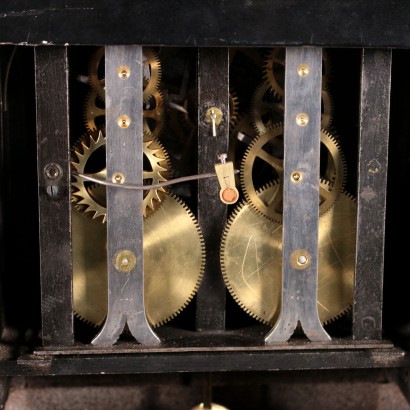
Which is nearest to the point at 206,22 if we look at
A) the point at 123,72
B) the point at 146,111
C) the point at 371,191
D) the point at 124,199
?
the point at 123,72

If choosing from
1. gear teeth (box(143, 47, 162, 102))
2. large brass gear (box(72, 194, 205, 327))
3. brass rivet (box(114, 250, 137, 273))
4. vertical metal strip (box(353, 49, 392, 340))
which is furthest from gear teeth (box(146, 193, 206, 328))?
vertical metal strip (box(353, 49, 392, 340))

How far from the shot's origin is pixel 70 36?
5.68 ft

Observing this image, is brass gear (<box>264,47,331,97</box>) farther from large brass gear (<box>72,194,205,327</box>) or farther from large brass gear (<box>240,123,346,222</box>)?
large brass gear (<box>72,194,205,327</box>)

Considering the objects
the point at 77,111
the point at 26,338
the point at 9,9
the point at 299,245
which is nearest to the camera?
the point at 9,9

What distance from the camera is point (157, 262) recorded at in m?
1.90

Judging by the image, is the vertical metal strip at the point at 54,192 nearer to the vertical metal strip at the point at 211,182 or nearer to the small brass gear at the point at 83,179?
the small brass gear at the point at 83,179

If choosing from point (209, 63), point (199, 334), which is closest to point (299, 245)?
point (199, 334)

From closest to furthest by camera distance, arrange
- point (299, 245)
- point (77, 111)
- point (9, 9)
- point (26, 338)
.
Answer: point (9, 9) < point (299, 245) < point (26, 338) < point (77, 111)

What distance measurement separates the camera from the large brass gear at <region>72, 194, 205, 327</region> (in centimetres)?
189

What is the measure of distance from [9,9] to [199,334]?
2.63 ft

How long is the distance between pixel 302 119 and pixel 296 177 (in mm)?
122

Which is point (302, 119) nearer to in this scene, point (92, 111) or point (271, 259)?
point (271, 259)

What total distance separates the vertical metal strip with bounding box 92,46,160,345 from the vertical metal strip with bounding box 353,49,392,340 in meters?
0.46

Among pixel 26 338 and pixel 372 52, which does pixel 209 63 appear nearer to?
pixel 372 52
